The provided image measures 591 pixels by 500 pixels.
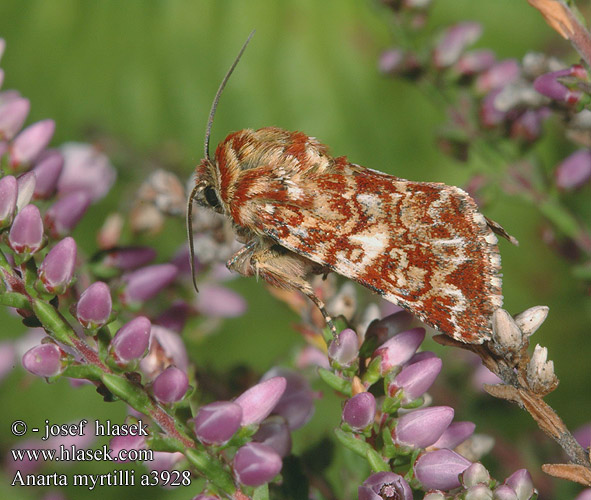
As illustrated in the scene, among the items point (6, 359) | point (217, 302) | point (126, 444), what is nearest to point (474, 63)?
point (217, 302)

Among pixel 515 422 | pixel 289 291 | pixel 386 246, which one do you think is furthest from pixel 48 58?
pixel 515 422

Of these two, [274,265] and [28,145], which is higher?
[28,145]

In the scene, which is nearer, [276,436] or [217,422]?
[217,422]

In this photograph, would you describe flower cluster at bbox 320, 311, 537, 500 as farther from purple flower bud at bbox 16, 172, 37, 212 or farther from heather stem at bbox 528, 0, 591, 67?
purple flower bud at bbox 16, 172, 37, 212

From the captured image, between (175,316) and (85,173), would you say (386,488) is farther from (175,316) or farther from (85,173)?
(85,173)


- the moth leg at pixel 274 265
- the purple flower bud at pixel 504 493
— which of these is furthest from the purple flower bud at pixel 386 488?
the moth leg at pixel 274 265

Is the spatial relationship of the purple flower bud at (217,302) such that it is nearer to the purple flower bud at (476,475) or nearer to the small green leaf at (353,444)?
the small green leaf at (353,444)
